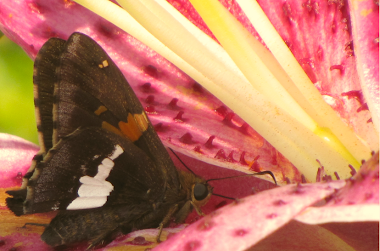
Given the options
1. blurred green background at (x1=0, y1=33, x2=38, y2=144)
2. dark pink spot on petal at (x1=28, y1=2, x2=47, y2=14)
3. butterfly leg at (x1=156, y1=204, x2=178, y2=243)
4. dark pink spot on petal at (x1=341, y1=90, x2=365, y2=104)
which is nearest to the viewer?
butterfly leg at (x1=156, y1=204, x2=178, y2=243)

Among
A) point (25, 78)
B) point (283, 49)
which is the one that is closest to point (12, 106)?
point (25, 78)

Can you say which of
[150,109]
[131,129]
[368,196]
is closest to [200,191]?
[131,129]

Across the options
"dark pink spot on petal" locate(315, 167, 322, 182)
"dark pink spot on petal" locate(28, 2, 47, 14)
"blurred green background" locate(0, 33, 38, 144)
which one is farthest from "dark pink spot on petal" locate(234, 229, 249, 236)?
"blurred green background" locate(0, 33, 38, 144)

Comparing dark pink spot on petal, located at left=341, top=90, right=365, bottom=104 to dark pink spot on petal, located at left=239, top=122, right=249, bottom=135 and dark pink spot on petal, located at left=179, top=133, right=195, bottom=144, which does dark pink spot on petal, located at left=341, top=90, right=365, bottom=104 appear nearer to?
dark pink spot on petal, located at left=239, top=122, right=249, bottom=135

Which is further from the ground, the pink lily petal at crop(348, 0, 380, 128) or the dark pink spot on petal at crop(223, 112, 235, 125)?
the pink lily petal at crop(348, 0, 380, 128)

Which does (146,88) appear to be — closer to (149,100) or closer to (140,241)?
(149,100)

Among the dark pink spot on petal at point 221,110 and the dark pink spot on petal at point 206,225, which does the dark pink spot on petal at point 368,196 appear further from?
the dark pink spot on petal at point 221,110
